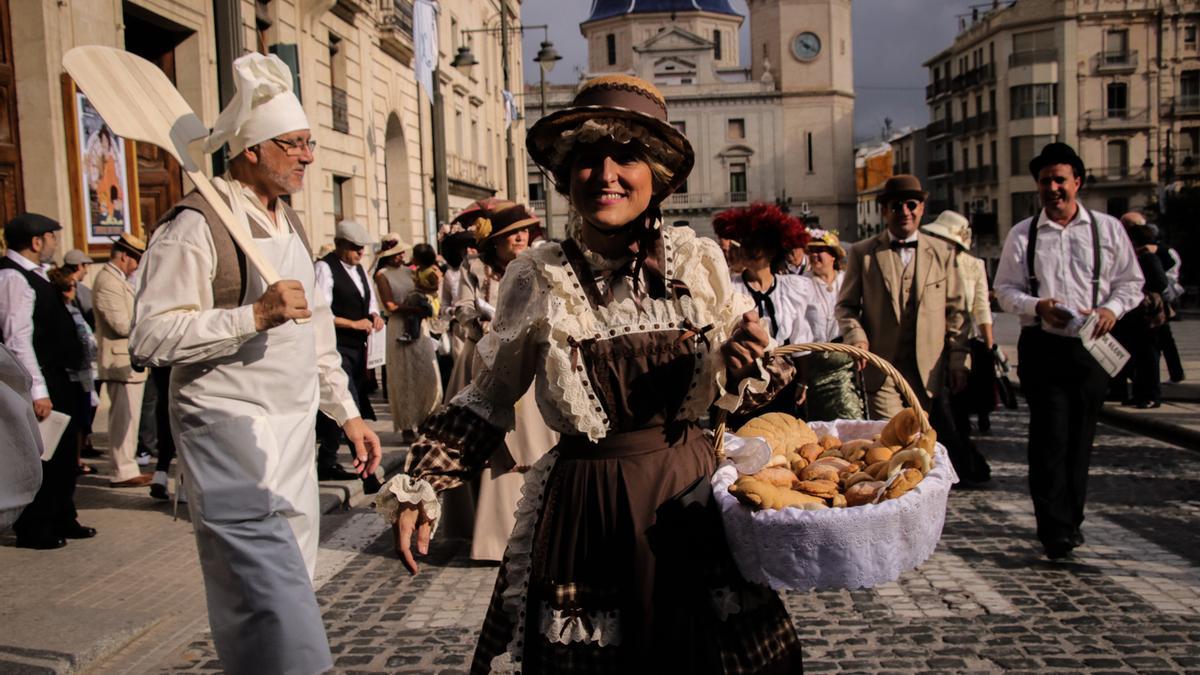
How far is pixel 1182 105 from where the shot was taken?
64.2 m

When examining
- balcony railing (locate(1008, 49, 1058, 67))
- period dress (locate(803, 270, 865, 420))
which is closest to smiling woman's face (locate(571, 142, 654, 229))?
period dress (locate(803, 270, 865, 420))

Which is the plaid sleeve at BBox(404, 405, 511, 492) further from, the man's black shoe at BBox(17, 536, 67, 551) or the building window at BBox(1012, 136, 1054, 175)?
the building window at BBox(1012, 136, 1054, 175)

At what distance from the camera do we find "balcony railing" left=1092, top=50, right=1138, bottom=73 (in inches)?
2547

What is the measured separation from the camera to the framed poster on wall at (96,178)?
38.3 ft

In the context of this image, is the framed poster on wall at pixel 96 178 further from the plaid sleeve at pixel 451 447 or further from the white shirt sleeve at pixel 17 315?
the plaid sleeve at pixel 451 447

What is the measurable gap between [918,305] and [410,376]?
18.5 feet

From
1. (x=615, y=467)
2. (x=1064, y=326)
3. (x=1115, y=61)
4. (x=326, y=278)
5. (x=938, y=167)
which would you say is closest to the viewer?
(x=615, y=467)

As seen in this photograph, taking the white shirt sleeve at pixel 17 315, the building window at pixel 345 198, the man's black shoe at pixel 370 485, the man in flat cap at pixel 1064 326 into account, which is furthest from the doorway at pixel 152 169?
the man in flat cap at pixel 1064 326

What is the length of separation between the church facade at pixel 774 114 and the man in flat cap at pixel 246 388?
274 feet

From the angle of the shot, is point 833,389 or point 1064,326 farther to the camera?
point 833,389

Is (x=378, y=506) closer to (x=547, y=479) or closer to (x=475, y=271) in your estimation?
(x=547, y=479)

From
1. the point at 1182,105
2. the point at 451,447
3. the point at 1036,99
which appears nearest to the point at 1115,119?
the point at 1182,105

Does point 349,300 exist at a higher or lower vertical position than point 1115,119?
lower

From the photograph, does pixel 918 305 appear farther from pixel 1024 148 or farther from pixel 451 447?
pixel 1024 148
